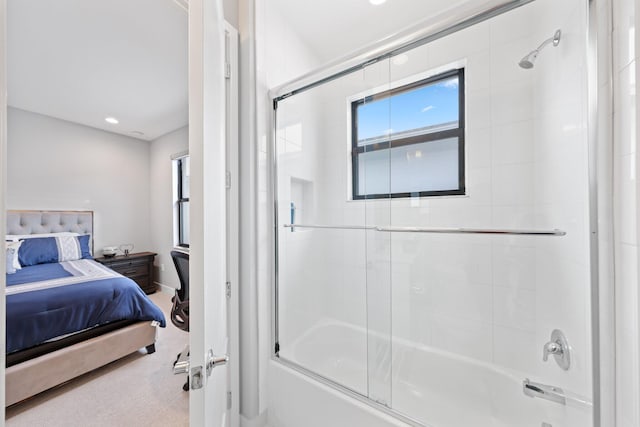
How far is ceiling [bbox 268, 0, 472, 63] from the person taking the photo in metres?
1.66

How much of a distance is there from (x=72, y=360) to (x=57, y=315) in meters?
0.34

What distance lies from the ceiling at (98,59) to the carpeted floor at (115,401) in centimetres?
250

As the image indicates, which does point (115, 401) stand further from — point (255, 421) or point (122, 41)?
point (122, 41)

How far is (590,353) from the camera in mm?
737

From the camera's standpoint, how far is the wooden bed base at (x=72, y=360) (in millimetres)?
1501

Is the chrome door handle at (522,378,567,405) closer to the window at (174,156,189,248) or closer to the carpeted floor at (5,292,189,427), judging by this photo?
the carpeted floor at (5,292,189,427)

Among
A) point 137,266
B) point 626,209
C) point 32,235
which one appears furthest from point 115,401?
point 626,209

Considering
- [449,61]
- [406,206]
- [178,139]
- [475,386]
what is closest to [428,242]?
[406,206]

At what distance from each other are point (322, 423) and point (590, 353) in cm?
117

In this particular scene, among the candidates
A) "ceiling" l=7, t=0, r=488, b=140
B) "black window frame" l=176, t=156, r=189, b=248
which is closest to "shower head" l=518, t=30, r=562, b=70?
"ceiling" l=7, t=0, r=488, b=140

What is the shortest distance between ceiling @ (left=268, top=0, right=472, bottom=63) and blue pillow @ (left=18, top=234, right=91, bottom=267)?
10.9ft

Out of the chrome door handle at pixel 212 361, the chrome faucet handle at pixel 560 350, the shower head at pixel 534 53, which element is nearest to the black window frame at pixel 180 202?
the chrome door handle at pixel 212 361

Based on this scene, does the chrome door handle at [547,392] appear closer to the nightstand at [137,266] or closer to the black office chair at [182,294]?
the black office chair at [182,294]

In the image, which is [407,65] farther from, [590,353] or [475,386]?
[475,386]
